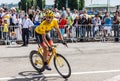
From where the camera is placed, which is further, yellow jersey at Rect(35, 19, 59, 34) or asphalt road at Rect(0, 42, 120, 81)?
yellow jersey at Rect(35, 19, 59, 34)

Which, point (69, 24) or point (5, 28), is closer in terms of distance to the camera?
point (5, 28)

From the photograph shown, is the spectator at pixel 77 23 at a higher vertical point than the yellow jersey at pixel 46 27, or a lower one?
lower

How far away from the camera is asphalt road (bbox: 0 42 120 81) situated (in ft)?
32.3

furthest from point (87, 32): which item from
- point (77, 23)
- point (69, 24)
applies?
point (69, 24)

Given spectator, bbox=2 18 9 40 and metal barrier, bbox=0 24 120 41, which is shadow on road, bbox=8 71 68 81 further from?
metal barrier, bbox=0 24 120 41

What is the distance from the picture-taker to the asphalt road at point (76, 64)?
9.86 metres

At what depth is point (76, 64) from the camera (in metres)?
12.0

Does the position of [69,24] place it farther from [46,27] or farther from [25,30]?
[46,27]

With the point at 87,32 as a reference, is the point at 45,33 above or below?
above

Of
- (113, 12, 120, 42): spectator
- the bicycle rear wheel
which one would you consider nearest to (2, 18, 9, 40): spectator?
(113, 12, 120, 42): spectator

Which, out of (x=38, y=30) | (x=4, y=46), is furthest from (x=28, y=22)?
(x=38, y=30)

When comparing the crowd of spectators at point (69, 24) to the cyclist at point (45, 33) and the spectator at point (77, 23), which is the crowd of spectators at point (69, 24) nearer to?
the spectator at point (77, 23)

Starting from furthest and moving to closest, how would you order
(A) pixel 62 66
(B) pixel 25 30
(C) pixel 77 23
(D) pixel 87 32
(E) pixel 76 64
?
(C) pixel 77 23 < (D) pixel 87 32 < (B) pixel 25 30 < (E) pixel 76 64 < (A) pixel 62 66

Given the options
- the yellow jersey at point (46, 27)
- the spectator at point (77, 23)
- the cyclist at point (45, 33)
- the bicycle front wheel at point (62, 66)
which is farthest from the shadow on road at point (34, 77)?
the spectator at point (77, 23)
